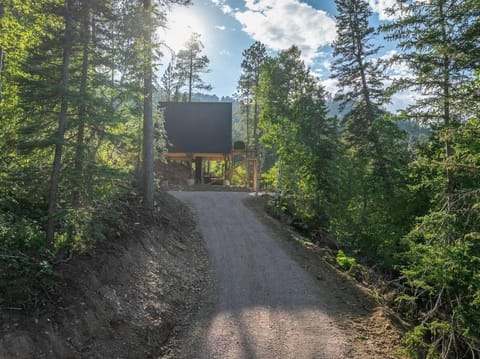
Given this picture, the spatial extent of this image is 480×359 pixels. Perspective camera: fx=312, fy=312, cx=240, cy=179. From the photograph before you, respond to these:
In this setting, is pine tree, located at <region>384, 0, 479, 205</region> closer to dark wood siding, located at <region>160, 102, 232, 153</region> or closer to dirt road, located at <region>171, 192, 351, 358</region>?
dirt road, located at <region>171, 192, 351, 358</region>

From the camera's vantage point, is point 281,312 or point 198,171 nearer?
point 281,312

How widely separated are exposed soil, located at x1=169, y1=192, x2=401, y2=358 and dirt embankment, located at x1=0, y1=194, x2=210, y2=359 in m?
0.69

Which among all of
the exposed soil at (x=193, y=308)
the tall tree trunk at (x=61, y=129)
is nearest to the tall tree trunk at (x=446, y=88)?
the exposed soil at (x=193, y=308)

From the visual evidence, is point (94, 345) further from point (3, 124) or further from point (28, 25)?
point (28, 25)

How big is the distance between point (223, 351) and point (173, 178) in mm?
21100

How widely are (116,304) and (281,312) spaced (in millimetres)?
3785

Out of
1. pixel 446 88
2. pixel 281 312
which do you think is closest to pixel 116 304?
pixel 281 312

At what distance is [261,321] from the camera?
712 cm

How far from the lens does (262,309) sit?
7.65 metres

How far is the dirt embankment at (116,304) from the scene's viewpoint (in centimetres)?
454

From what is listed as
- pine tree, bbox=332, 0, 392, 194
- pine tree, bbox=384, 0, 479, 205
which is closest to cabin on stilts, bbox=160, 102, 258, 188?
pine tree, bbox=332, 0, 392, 194

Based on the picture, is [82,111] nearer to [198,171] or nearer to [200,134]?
[200,134]

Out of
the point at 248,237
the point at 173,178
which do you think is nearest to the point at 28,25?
the point at 248,237

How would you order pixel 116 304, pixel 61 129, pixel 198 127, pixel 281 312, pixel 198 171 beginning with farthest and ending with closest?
1. pixel 198 171
2. pixel 198 127
3. pixel 281 312
4. pixel 116 304
5. pixel 61 129
